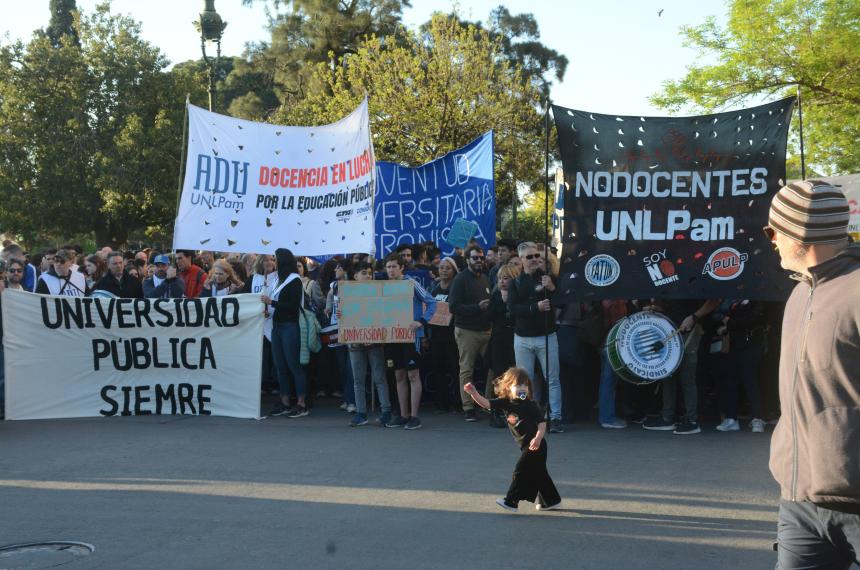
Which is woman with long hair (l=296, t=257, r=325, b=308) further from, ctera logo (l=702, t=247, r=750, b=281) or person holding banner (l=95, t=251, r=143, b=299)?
ctera logo (l=702, t=247, r=750, b=281)

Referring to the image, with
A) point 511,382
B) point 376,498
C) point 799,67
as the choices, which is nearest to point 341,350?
point 376,498

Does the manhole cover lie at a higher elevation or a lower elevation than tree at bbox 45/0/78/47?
lower

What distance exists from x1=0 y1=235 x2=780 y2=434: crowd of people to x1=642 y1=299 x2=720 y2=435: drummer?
0.04ft

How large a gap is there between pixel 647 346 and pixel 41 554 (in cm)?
615

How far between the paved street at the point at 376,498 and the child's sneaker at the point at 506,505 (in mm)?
66

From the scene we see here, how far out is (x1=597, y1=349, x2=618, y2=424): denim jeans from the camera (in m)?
10.4

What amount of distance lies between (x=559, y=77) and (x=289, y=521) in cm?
4746

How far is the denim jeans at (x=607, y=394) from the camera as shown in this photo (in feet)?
34.1

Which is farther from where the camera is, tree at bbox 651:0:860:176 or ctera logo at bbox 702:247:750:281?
tree at bbox 651:0:860:176

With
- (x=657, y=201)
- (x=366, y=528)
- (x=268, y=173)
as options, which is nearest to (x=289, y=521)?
(x=366, y=528)

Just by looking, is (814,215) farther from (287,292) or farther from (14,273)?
(14,273)

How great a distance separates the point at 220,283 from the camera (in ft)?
41.2

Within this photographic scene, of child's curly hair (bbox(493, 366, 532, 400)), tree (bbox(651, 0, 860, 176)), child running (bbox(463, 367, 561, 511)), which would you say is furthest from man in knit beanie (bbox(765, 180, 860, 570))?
tree (bbox(651, 0, 860, 176))

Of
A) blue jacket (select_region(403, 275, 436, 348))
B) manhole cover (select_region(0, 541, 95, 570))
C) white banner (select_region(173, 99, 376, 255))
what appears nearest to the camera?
manhole cover (select_region(0, 541, 95, 570))
